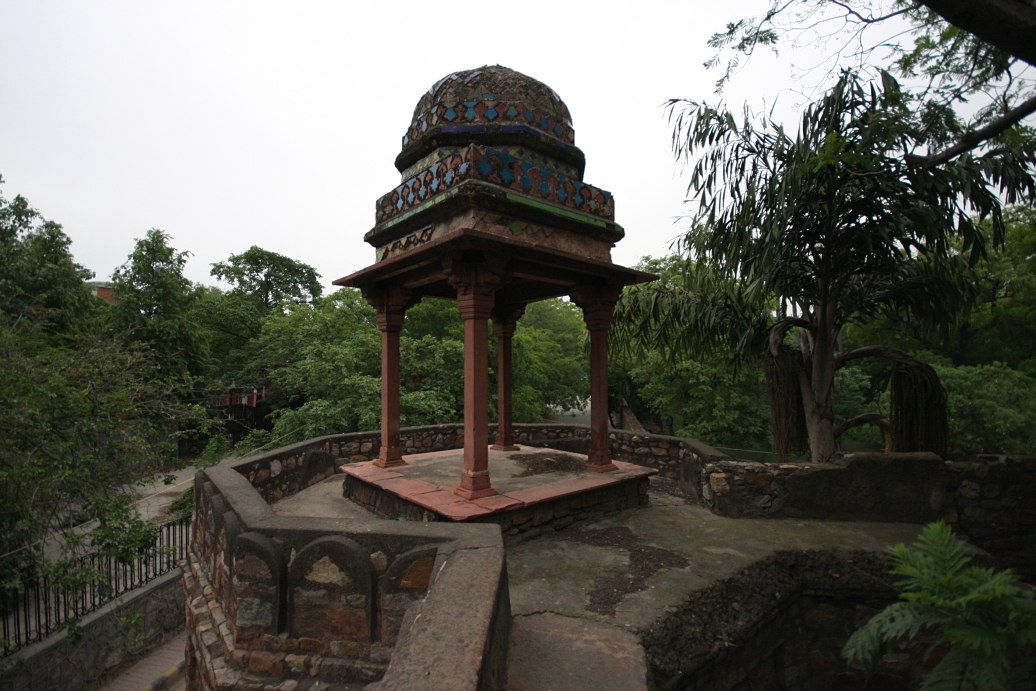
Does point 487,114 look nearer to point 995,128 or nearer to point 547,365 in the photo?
point 995,128

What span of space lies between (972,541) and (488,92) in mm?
7417

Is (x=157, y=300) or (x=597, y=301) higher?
(x=157, y=300)

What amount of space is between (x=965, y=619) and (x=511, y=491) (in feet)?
13.1

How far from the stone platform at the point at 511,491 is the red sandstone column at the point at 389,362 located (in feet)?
0.77

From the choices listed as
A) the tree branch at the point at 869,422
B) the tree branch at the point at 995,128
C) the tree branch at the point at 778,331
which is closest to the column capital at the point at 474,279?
the tree branch at the point at 995,128

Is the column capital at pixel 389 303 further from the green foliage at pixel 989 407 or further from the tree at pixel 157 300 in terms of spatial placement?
the tree at pixel 157 300

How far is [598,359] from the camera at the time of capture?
21.3 ft

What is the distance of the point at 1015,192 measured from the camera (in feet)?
19.1

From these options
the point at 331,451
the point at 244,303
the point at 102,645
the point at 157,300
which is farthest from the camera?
the point at 244,303

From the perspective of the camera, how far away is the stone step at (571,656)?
8.51ft

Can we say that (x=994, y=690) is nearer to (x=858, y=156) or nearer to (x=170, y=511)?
(x=858, y=156)

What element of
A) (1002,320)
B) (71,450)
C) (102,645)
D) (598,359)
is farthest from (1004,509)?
(102,645)

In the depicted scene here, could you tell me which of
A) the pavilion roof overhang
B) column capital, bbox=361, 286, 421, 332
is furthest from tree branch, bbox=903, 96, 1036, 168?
column capital, bbox=361, 286, 421, 332

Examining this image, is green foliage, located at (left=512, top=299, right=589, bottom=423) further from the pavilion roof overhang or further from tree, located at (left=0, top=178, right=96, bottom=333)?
tree, located at (left=0, top=178, right=96, bottom=333)
